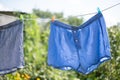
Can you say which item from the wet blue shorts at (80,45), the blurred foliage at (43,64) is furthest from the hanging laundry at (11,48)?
the blurred foliage at (43,64)

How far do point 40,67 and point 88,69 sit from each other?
10.5 feet

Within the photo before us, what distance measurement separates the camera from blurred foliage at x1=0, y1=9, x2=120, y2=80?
6.59 meters

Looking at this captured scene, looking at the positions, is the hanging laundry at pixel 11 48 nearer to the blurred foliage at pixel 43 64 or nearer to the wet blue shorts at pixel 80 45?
the wet blue shorts at pixel 80 45

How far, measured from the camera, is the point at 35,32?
27.8 feet

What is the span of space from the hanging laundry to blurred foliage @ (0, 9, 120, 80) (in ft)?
5.72

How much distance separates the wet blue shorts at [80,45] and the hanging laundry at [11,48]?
47 cm

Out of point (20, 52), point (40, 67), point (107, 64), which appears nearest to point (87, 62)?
point (20, 52)

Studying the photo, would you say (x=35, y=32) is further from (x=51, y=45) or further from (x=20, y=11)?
(x=51, y=45)

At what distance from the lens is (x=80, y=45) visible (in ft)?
14.4

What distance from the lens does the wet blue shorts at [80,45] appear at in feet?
14.0

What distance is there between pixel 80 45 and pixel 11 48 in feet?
3.49

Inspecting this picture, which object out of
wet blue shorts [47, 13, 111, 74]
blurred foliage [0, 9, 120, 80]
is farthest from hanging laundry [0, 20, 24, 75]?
blurred foliage [0, 9, 120, 80]

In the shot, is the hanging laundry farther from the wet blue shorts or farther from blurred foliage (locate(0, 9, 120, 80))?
blurred foliage (locate(0, 9, 120, 80))

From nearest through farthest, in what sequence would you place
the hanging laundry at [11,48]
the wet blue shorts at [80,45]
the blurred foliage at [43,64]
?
the wet blue shorts at [80,45] → the hanging laundry at [11,48] → the blurred foliage at [43,64]
